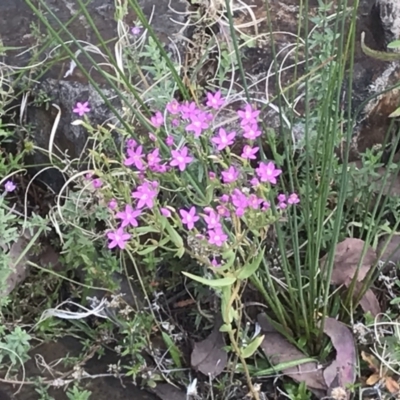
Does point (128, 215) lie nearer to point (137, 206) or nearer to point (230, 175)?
point (137, 206)

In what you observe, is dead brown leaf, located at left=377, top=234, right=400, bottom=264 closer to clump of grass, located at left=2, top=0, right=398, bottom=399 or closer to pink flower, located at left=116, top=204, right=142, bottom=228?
clump of grass, located at left=2, top=0, right=398, bottom=399

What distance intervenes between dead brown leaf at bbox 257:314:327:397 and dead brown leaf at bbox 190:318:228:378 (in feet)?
0.25

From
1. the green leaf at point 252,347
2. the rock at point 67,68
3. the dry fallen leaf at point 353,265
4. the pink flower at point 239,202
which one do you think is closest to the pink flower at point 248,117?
the pink flower at point 239,202

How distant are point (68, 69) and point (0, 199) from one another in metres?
0.39

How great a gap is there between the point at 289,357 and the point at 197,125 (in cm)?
52

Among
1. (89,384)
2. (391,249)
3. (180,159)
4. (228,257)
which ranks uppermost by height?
(180,159)

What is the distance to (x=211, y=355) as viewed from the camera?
1277 millimetres

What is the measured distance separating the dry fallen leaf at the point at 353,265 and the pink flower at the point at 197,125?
1.51ft

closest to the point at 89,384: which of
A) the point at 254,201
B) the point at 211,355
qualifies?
the point at 211,355

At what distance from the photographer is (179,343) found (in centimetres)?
135

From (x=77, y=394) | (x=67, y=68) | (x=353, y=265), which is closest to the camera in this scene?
(x=77, y=394)

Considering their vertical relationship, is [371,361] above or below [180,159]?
below

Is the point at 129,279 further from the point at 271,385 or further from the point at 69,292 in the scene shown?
the point at 271,385

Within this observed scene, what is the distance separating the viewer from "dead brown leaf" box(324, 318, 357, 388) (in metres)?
1.24
